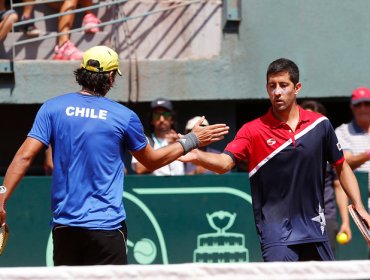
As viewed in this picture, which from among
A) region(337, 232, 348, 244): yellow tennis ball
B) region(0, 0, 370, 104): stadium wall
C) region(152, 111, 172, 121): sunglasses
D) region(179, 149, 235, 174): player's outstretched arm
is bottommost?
region(337, 232, 348, 244): yellow tennis ball

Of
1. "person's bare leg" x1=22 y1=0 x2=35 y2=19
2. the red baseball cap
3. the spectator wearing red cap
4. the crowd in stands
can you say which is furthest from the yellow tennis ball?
"person's bare leg" x1=22 y1=0 x2=35 y2=19

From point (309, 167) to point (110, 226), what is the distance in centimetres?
148

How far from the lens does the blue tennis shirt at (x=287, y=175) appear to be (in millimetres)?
6312

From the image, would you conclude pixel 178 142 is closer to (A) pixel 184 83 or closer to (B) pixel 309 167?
(B) pixel 309 167

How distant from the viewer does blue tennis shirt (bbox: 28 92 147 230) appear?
5.80 metres

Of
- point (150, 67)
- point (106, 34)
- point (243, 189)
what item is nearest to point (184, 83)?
point (150, 67)

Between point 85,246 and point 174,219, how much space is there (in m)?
3.64

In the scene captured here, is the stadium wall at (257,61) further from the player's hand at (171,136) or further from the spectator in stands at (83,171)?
the spectator in stands at (83,171)

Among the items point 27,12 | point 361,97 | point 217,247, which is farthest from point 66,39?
point 361,97

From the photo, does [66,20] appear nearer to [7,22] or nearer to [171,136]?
[7,22]

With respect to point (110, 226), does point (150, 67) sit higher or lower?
higher

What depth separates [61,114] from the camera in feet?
19.1

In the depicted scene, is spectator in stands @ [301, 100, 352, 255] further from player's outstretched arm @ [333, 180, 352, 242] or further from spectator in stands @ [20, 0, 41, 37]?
spectator in stands @ [20, 0, 41, 37]

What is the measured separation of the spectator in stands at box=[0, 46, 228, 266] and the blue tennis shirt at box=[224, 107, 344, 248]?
3.01 ft
